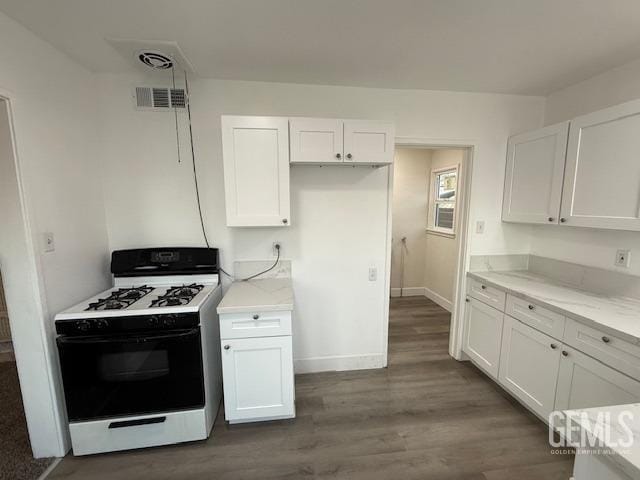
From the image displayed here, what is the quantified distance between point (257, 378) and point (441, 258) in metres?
3.36

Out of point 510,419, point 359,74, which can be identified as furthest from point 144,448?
point 359,74

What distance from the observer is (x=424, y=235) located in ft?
15.2

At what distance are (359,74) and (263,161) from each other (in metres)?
1.00

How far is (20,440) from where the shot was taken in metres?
1.78

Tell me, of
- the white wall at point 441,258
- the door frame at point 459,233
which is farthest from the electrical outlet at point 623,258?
the white wall at point 441,258

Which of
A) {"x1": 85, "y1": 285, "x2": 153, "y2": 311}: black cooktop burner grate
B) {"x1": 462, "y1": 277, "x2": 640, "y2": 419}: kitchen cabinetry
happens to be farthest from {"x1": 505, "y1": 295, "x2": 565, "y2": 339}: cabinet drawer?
{"x1": 85, "y1": 285, "x2": 153, "y2": 311}: black cooktop burner grate

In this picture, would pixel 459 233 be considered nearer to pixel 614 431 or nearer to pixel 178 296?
pixel 614 431

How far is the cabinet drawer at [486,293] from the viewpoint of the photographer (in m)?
2.21

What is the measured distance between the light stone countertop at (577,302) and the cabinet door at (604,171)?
0.50 meters

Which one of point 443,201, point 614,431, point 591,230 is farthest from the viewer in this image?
point 443,201

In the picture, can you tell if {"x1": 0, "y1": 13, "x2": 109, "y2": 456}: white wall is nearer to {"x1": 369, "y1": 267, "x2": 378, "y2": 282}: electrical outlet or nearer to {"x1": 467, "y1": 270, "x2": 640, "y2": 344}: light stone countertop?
{"x1": 369, "y1": 267, "x2": 378, "y2": 282}: electrical outlet

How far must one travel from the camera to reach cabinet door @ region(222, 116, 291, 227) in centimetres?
191

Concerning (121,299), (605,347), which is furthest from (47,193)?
(605,347)

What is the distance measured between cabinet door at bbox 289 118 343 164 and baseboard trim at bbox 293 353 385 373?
179cm
